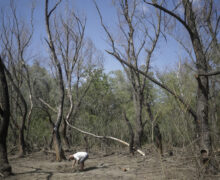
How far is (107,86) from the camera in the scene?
1805 centimetres

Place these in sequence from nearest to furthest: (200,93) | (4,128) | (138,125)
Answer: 1. (200,93)
2. (4,128)
3. (138,125)

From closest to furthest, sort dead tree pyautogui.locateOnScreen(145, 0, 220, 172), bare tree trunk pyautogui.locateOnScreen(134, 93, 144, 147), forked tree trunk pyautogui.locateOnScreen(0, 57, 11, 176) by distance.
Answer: dead tree pyautogui.locateOnScreen(145, 0, 220, 172)
forked tree trunk pyautogui.locateOnScreen(0, 57, 11, 176)
bare tree trunk pyautogui.locateOnScreen(134, 93, 144, 147)

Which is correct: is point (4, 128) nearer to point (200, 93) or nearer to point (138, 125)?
point (200, 93)

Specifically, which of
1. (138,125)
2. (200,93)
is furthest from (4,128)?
(138,125)

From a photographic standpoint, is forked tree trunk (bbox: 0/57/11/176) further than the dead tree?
Yes

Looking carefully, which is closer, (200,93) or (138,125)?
(200,93)

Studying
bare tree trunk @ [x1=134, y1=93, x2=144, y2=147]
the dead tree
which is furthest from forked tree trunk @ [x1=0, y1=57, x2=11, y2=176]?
bare tree trunk @ [x1=134, y1=93, x2=144, y2=147]

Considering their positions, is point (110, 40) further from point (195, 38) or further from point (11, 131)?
point (11, 131)

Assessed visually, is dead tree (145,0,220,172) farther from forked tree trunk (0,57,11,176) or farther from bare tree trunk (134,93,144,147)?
bare tree trunk (134,93,144,147)

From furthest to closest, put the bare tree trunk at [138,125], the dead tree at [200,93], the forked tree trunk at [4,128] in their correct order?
the bare tree trunk at [138,125] < the forked tree trunk at [4,128] < the dead tree at [200,93]

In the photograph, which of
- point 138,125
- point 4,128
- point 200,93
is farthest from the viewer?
point 138,125

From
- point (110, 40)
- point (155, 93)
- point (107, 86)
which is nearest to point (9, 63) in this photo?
point (110, 40)

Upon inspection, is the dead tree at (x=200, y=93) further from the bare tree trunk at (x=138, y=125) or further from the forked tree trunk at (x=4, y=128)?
the bare tree trunk at (x=138, y=125)

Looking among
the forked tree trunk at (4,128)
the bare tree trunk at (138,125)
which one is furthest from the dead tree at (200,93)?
the bare tree trunk at (138,125)
